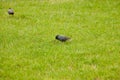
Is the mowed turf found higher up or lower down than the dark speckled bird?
lower down

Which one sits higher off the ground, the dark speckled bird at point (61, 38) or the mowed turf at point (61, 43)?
the dark speckled bird at point (61, 38)

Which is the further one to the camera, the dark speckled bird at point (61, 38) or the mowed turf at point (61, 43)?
the dark speckled bird at point (61, 38)

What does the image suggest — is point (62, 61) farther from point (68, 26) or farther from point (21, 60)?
point (68, 26)

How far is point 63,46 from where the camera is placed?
12562 millimetres

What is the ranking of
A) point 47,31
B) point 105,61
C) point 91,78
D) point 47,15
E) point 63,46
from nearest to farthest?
point 91,78 → point 105,61 → point 63,46 → point 47,31 → point 47,15

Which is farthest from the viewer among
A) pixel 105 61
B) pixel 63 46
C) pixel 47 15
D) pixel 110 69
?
pixel 47 15

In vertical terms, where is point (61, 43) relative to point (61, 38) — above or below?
below

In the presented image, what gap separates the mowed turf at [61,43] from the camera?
1007 centimetres

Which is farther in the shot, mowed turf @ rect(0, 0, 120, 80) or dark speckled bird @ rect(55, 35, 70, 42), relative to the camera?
dark speckled bird @ rect(55, 35, 70, 42)

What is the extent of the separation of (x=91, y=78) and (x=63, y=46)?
3304 mm

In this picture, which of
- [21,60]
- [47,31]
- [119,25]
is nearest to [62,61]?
[21,60]

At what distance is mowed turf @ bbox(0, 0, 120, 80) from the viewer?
10.1 metres

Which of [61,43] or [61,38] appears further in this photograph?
[61,43]

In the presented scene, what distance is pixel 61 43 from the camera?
13.0 metres
